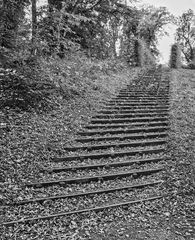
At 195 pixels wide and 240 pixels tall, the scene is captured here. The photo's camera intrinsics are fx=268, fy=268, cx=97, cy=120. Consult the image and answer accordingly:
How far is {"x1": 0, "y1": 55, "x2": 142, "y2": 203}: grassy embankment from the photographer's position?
5.34m

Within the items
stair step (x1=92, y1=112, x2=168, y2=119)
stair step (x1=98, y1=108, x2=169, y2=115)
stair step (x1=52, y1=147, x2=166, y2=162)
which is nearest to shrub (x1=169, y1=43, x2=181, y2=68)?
stair step (x1=98, y1=108, x2=169, y2=115)

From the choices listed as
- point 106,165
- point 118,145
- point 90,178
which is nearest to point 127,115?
point 118,145

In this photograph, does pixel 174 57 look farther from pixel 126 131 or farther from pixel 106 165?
pixel 106 165

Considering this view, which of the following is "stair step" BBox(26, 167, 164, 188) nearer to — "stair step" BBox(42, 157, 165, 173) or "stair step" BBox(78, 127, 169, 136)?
"stair step" BBox(42, 157, 165, 173)

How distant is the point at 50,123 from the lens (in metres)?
7.37

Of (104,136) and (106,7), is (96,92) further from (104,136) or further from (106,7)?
(106,7)

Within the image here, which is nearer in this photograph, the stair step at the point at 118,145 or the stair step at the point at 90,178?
the stair step at the point at 90,178

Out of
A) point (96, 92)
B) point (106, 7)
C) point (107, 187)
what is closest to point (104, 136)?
point (107, 187)

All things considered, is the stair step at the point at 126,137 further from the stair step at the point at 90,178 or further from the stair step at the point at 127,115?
the stair step at the point at 90,178

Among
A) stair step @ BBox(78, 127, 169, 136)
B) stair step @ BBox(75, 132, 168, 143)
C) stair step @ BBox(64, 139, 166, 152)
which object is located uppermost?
stair step @ BBox(78, 127, 169, 136)

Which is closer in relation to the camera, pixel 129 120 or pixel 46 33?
pixel 129 120

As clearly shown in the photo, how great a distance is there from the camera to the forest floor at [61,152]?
4.29 metres

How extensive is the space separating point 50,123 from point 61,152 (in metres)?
1.30

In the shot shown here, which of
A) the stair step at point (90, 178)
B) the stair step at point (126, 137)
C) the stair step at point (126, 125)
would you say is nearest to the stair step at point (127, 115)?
the stair step at point (126, 125)
